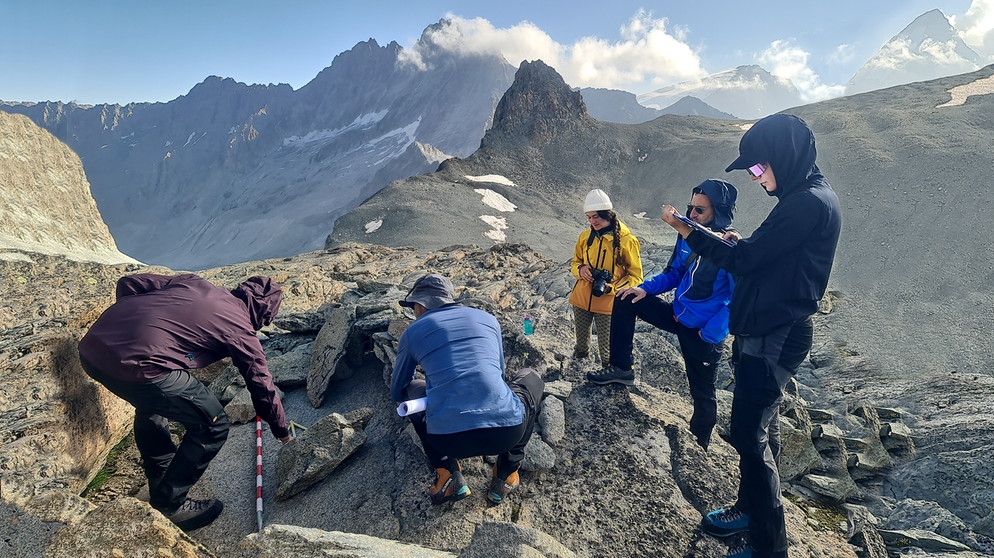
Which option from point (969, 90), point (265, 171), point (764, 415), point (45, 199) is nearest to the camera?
point (764, 415)

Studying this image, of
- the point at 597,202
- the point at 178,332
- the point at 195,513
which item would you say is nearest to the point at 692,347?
the point at 597,202

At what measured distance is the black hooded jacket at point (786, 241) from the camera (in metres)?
2.91

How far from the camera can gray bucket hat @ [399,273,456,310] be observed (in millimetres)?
3816

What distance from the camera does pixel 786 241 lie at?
115 inches

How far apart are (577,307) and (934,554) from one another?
153 inches

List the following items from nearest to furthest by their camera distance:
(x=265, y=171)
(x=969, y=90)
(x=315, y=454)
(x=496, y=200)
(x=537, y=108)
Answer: (x=315, y=454)
(x=969, y=90)
(x=496, y=200)
(x=537, y=108)
(x=265, y=171)

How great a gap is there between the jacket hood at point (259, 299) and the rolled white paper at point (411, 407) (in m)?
1.84

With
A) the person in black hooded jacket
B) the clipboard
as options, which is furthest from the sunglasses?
the clipboard

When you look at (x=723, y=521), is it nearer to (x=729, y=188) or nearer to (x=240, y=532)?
(x=729, y=188)

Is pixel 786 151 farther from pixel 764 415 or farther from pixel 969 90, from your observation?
pixel 969 90

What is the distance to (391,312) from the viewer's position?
247 inches

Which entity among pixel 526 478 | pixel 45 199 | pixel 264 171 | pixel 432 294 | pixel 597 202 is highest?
pixel 264 171

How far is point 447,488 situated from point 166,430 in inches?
96.3

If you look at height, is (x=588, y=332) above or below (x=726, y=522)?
above
